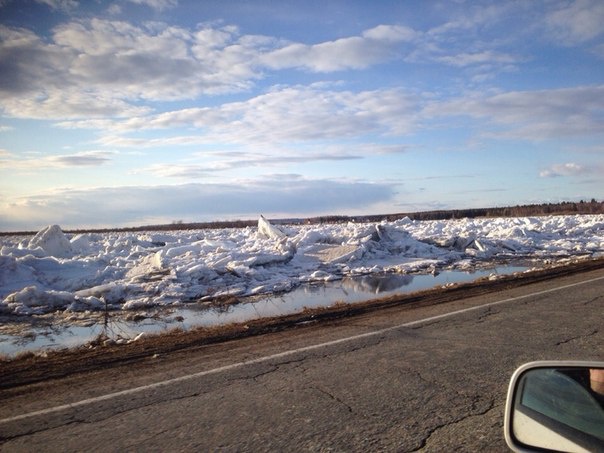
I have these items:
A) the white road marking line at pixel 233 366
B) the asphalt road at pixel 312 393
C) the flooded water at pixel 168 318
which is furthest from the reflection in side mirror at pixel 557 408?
the flooded water at pixel 168 318

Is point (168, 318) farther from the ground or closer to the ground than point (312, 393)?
closer to the ground

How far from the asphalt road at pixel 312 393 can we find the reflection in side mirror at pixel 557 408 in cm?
158

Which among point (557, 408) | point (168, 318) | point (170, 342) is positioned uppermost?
point (557, 408)

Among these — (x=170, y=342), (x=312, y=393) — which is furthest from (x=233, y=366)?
(x=170, y=342)

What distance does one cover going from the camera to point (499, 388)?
14.7 ft

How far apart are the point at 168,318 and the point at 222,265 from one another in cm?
657

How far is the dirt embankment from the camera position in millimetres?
5969

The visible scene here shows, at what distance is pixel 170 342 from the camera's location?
7.34 metres

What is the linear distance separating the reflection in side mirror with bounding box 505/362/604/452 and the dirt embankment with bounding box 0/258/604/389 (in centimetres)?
548

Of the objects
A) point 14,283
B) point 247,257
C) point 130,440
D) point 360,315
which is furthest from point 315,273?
point 130,440

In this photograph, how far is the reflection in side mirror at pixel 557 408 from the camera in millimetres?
1763

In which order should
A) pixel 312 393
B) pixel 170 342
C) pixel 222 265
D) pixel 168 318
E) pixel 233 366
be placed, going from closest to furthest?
pixel 312 393
pixel 233 366
pixel 170 342
pixel 168 318
pixel 222 265

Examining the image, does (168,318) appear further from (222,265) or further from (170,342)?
(222,265)

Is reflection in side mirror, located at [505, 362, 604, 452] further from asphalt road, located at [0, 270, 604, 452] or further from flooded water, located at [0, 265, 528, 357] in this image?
flooded water, located at [0, 265, 528, 357]
